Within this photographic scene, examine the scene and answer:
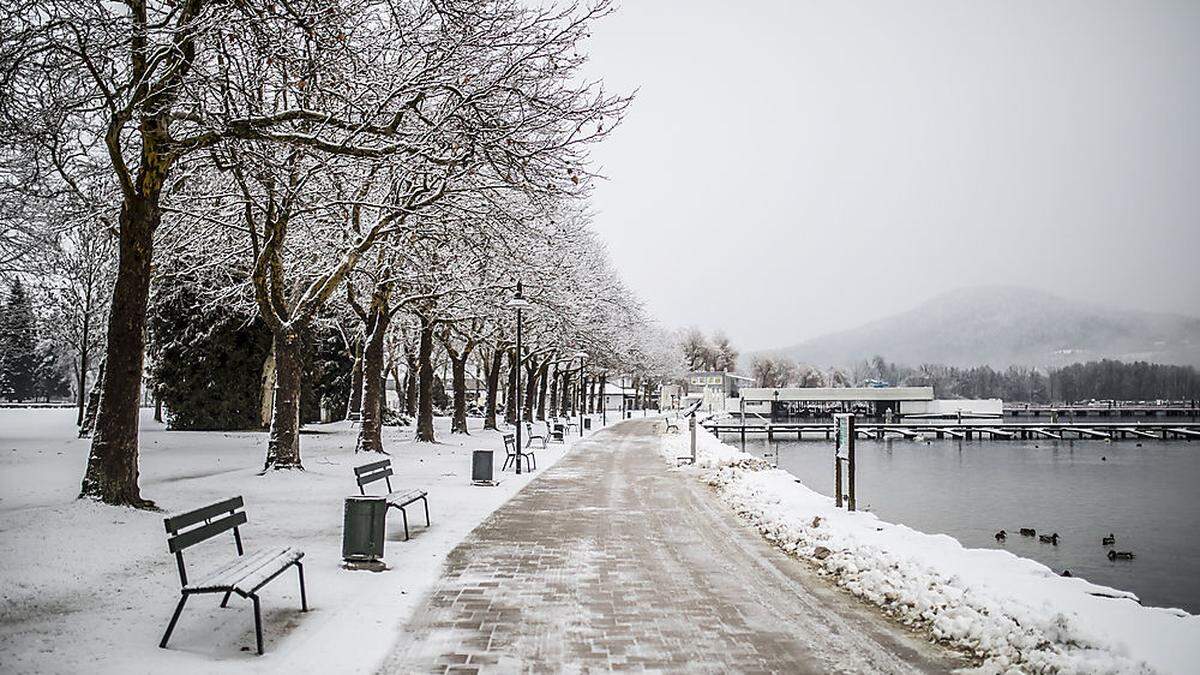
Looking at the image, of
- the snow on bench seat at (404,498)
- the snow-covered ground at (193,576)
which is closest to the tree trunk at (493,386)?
the snow-covered ground at (193,576)

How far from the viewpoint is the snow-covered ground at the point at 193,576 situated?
243 inches

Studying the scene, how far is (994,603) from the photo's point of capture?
724 centimetres

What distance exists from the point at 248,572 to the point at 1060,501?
3456 centimetres

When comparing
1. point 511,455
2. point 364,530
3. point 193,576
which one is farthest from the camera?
point 511,455

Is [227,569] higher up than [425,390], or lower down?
lower down

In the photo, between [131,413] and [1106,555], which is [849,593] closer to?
[131,413]

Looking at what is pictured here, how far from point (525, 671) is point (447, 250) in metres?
18.6

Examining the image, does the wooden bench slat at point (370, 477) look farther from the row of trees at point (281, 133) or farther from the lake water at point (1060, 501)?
the lake water at point (1060, 501)

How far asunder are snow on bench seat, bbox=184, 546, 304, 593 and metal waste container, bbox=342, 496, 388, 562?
1587 mm

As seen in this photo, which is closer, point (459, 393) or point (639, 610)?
point (639, 610)

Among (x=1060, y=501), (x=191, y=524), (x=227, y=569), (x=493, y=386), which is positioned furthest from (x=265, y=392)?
(x=1060, y=501)

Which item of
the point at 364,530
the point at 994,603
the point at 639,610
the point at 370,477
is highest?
the point at 370,477

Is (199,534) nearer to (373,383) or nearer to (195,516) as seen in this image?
(195,516)

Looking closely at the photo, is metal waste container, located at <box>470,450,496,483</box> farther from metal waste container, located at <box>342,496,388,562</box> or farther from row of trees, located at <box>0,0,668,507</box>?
→ metal waste container, located at <box>342,496,388,562</box>
